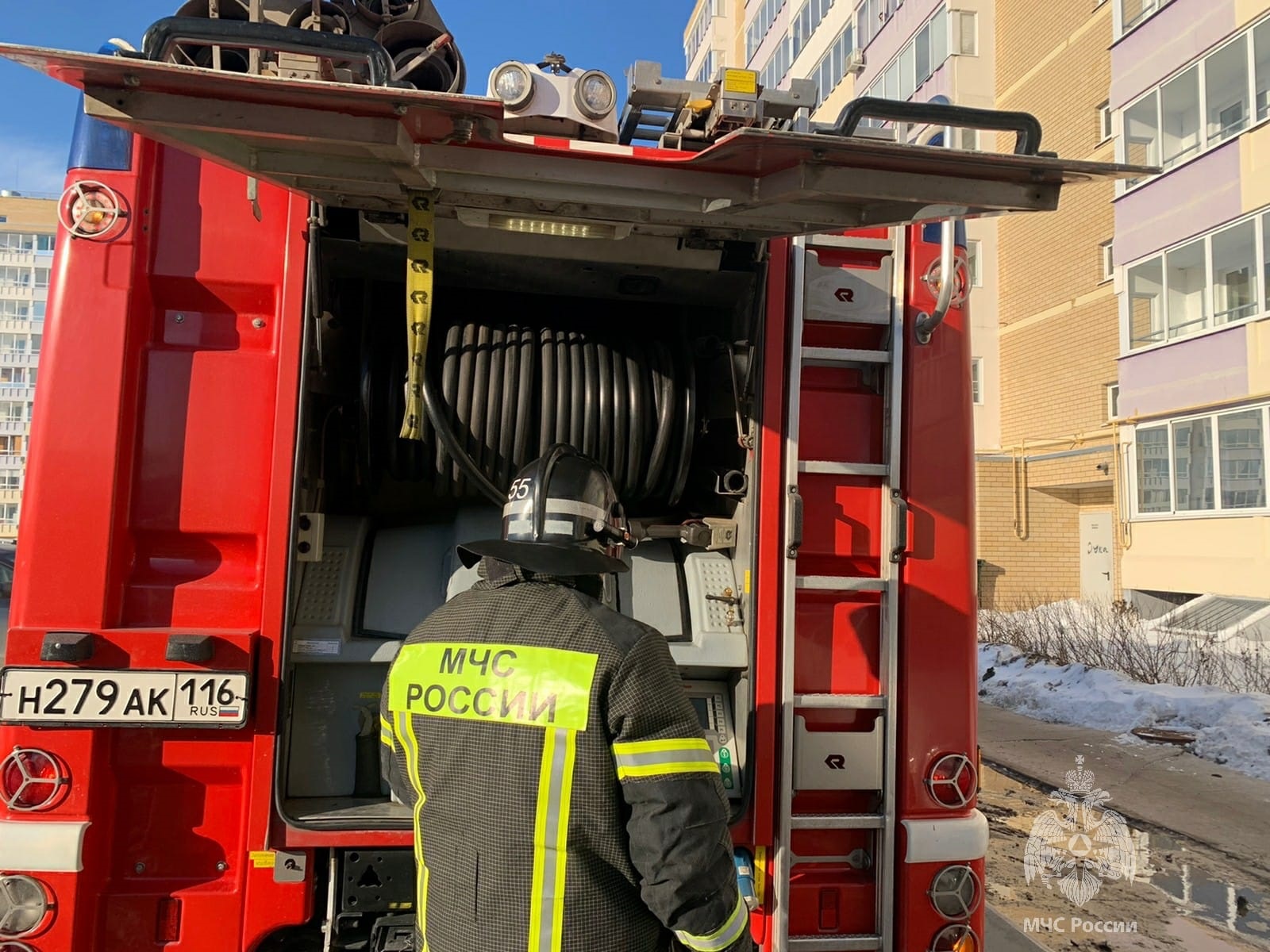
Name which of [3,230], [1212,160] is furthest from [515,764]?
[3,230]

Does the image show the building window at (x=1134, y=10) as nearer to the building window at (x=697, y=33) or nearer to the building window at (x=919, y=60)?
the building window at (x=919, y=60)

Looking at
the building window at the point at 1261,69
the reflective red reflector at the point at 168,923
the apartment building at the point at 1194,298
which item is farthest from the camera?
the apartment building at the point at 1194,298

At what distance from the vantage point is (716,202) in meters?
2.21

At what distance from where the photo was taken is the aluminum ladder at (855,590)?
2.64 meters

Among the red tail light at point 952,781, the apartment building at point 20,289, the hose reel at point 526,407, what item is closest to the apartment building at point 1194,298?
the red tail light at point 952,781

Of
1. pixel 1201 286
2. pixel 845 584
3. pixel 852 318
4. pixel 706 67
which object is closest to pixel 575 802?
pixel 845 584

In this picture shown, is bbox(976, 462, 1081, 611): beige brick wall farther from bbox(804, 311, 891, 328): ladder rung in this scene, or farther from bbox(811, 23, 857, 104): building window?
bbox(804, 311, 891, 328): ladder rung

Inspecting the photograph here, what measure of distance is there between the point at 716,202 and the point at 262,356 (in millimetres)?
1279

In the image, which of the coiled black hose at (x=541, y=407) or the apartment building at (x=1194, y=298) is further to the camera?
the apartment building at (x=1194, y=298)

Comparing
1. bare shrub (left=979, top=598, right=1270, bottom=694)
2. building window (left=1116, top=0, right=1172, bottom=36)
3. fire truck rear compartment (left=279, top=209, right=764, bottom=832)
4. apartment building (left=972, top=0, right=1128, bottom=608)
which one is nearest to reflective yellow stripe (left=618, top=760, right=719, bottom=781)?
fire truck rear compartment (left=279, top=209, right=764, bottom=832)

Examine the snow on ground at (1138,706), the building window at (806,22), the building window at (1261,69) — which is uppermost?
the building window at (806,22)

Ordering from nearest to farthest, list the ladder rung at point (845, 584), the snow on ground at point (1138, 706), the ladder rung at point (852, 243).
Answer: the ladder rung at point (845, 584) → the ladder rung at point (852, 243) → the snow on ground at point (1138, 706)

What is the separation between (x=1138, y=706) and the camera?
988 cm

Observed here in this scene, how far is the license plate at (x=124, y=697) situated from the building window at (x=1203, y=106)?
1414 centimetres
